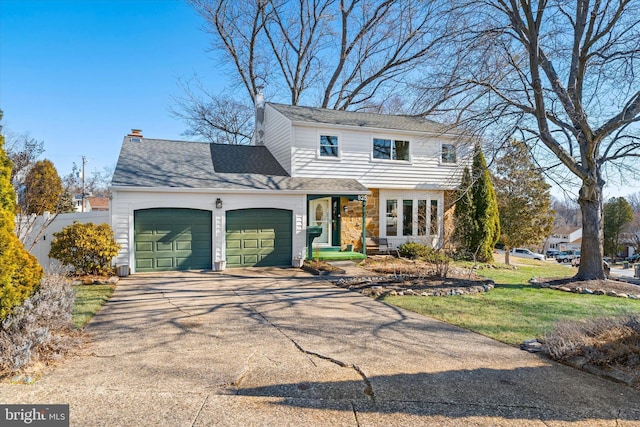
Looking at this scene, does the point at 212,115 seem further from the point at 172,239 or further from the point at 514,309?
the point at 514,309

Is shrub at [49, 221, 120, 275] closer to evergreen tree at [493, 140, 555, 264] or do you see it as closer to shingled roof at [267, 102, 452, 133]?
shingled roof at [267, 102, 452, 133]

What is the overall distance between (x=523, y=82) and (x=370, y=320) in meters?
8.75

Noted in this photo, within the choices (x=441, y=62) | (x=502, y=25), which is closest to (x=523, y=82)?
(x=502, y=25)

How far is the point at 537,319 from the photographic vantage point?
6.83m

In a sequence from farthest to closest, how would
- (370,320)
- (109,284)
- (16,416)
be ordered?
(109,284), (370,320), (16,416)

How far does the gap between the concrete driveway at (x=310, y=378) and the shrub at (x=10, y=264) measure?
3.63 ft

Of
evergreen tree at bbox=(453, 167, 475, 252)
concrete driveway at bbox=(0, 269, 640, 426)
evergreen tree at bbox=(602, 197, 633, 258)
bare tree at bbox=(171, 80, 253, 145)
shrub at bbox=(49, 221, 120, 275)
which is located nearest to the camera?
concrete driveway at bbox=(0, 269, 640, 426)

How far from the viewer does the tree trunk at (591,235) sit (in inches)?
416

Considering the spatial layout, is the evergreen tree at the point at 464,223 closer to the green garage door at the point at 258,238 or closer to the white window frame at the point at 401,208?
the white window frame at the point at 401,208

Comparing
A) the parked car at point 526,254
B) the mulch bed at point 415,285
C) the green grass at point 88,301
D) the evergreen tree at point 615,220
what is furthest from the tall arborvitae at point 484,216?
the evergreen tree at point 615,220

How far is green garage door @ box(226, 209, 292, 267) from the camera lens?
12719 mm

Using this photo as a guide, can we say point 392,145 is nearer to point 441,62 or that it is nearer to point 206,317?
point 441,62

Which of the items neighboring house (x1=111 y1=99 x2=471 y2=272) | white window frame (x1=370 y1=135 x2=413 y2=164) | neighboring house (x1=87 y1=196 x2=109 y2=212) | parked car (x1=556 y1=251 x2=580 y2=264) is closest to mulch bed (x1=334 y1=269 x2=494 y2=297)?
neighboring house (x1=111 y1=99 x2=471 y2=272)

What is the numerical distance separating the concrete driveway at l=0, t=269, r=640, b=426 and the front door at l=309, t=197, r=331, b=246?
27.0ft
